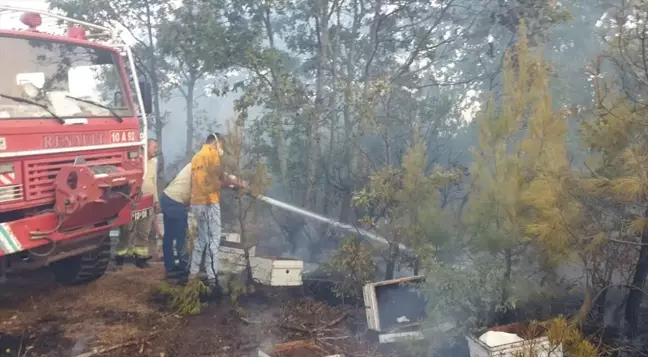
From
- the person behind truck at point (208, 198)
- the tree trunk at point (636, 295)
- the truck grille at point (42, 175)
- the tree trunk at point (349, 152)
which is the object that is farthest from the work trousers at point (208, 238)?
the tree trunk at point (636, 295)

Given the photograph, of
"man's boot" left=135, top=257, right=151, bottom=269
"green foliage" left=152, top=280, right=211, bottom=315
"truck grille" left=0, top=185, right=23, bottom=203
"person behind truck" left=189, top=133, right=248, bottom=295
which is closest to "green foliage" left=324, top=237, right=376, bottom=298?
"person behind truck" left=189, top=133, right=248, bottom=295

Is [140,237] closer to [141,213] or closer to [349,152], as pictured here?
[141,213]

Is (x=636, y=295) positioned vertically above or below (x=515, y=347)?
above

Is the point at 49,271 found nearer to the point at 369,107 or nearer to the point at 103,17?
the point at 369,107

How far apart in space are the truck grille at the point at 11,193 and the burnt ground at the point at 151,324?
122 centimetres

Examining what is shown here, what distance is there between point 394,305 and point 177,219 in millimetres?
2795

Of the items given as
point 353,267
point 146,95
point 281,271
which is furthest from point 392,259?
point 146,95

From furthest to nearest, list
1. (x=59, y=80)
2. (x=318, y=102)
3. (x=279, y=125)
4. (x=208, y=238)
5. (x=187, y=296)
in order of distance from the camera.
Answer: (x=318, y=102), (x=279, y=125), (x=208, y=238), (x=187, y=296), (x=59, y=80)

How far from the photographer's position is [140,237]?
7.75 m

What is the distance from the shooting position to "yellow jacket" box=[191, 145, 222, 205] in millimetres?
5910

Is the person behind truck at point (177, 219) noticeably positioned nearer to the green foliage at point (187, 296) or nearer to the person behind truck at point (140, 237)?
the person behind truck at point (140, 237)

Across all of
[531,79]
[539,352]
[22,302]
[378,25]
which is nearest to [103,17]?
[378,25]

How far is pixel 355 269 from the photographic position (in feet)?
19.3

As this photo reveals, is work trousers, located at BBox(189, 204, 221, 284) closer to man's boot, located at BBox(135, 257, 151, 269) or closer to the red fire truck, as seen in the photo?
the red fire truck
